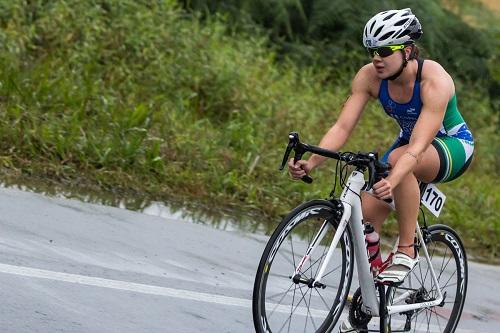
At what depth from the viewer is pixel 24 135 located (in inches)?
364

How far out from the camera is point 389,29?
5719 mm

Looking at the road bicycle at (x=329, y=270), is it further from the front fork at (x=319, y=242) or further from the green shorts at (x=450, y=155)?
the green shorts at (x=450, y=155)

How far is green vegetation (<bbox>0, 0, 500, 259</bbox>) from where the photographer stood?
375 inches

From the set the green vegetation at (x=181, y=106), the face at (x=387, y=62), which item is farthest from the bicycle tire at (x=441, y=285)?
the green vegetation at (x=181, y=106)

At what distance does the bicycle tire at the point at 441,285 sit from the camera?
6434 millimetres

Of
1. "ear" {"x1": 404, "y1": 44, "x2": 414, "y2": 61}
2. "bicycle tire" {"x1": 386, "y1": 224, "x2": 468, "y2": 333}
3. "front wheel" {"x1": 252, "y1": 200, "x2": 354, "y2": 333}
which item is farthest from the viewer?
"bicycle tire" {"x1": 386, "y1": 224, "x2": 468, "y2": 333}

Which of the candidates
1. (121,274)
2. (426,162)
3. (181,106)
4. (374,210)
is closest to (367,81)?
(426,162)

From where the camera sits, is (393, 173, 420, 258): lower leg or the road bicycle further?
(393, 173, 420, 258): lower leg

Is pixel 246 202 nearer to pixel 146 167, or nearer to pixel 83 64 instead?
pixel 146 167

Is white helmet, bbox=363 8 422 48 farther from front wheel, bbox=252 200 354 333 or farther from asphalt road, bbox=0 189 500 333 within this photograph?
asphalt road, bbox=0 189 500 333

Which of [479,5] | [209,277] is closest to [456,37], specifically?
[479,5]

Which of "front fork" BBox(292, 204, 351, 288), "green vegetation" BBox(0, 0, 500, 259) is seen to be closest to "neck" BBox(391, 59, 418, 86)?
"front fork" BBox(292, 204, 351, 288)

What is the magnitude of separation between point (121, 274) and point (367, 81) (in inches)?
74.0

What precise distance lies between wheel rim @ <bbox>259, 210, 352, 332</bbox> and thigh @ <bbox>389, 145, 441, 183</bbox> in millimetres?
601
